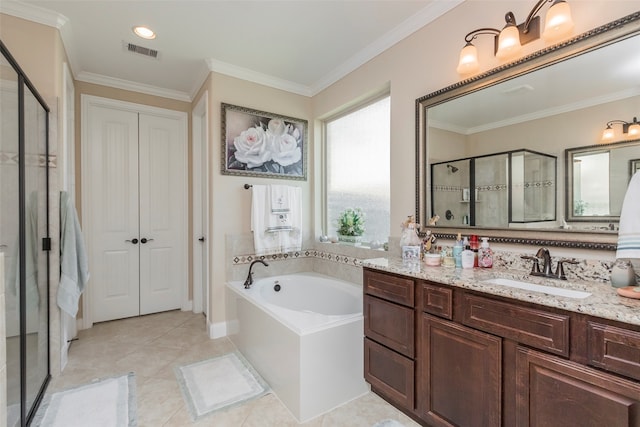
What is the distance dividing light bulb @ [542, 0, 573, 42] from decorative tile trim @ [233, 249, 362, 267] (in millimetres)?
2015

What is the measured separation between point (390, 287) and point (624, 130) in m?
1.30

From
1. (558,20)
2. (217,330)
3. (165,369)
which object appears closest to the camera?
(558,20)

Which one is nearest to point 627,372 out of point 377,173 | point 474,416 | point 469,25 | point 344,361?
point 474,416

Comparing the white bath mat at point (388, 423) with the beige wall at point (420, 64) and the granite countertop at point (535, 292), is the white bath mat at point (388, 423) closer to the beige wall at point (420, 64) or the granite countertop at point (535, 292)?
the granite countertop at point (535, 292)

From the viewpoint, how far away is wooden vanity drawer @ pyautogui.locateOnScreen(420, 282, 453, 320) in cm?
148

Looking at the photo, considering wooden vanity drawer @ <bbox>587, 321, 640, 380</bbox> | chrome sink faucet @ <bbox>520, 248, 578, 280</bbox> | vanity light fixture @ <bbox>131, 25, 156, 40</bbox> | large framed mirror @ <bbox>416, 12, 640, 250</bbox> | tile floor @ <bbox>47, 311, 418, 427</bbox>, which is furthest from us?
vanity light fixture @ <bbox>131, 25, 156, 40</bbox>

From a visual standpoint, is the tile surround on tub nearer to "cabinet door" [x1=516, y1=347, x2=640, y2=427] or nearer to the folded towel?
the folded towel

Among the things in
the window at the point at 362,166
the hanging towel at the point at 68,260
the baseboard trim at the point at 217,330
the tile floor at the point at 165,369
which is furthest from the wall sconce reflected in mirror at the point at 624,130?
the hanging towel at the point at 68,260

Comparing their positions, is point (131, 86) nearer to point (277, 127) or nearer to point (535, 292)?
point (277, 127)

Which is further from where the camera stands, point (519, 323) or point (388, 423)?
point (388, 423)

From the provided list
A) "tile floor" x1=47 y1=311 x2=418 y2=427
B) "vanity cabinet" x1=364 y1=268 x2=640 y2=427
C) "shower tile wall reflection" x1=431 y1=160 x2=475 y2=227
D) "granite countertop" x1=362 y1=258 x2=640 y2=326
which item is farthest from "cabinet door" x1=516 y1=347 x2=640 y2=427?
"shower tile wall reflection" x1=431 y1=160 x2=475 y2=227

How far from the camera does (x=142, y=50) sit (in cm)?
263

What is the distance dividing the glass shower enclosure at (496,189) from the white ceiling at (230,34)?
1071 millimetres

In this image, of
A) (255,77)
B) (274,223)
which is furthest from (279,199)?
(255,77)
